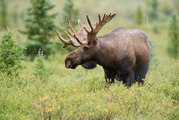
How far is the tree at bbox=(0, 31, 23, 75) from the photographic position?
14.4 m

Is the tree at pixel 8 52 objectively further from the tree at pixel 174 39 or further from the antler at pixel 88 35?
the tree at pixel 174 39

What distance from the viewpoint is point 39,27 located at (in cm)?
2648

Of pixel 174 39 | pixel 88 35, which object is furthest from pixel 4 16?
pixel 88 35

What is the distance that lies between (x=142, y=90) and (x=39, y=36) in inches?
609

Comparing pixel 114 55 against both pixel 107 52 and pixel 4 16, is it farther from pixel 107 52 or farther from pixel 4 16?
pixel 4 16

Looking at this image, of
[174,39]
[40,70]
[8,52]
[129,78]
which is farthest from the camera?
[174,39]

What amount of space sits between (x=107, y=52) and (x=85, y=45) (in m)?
0.72

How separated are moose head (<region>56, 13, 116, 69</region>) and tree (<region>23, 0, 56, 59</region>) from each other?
526 inches

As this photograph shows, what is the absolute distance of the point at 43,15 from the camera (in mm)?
26641

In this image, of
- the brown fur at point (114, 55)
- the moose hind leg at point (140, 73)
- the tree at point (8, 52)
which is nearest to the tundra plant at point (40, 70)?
the tree at point (8, 52)

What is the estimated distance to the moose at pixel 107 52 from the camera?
41.8ft

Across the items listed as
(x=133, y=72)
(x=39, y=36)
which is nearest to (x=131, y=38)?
(x=133, y=72)

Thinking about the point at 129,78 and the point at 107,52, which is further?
the point at 129,78

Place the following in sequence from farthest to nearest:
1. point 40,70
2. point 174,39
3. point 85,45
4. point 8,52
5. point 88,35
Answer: point 174,39 → point 40,70 → point 8,52 → point 85,45 → point 88,35
